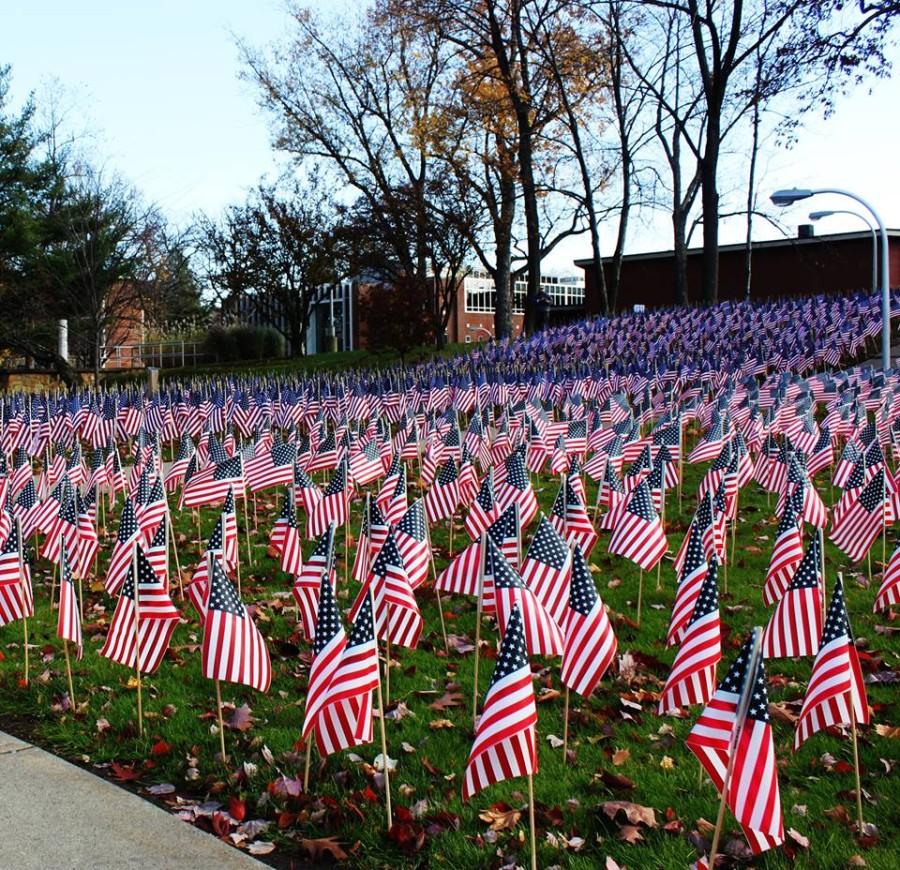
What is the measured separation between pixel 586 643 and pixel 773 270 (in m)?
52.7

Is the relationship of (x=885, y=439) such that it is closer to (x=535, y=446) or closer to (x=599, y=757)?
(x=535, y=446)

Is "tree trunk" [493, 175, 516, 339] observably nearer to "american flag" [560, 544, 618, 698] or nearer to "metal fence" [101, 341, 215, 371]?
"metal fence" [101, 341, 215, 371]

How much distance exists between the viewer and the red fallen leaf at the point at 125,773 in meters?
6.04

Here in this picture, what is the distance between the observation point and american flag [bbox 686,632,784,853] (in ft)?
13.8

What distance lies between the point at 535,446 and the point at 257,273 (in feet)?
141

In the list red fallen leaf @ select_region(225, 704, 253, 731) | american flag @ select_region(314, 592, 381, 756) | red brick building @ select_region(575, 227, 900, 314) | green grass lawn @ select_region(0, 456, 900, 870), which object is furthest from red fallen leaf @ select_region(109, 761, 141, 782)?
red brick building @ select_region(575, 227, 900, 314)

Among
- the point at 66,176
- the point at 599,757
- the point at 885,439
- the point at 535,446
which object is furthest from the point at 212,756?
the point at 66,176

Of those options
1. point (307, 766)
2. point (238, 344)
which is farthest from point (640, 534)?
point (238, 344)

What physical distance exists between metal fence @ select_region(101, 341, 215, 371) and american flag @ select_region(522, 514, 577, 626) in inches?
1895

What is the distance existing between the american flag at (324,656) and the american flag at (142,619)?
5.44 feet

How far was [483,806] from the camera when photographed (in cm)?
537

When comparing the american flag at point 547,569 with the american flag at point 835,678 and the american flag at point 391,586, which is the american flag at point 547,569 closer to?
the american flag at point 391,586

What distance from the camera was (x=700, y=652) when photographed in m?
5.36

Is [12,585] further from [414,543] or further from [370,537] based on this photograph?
[414,543]
